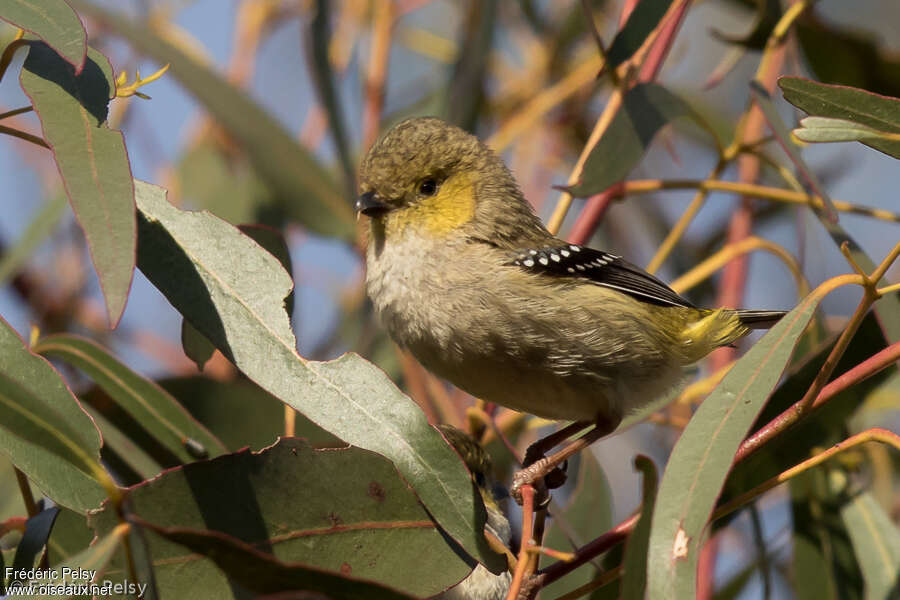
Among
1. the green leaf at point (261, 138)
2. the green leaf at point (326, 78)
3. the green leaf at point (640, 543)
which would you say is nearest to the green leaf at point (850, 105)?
the green leaf at point (640, 543)

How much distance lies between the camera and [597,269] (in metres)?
2.94

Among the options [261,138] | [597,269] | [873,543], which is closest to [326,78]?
[261,138]

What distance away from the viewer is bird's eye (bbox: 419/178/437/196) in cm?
291

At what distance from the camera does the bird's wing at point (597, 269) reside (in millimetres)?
2828

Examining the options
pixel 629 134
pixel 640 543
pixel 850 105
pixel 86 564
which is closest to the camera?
pixel 86 564

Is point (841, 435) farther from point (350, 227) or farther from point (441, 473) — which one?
point (350, 227)

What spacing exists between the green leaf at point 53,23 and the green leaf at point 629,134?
120 cm

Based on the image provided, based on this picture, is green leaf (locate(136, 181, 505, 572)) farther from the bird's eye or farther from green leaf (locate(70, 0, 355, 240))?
green leaf (locate(70, 0, 355, 240))

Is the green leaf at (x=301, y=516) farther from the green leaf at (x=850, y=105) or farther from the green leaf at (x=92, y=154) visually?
the green leaf at (x=850, y=105)

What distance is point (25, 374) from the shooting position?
1.94m

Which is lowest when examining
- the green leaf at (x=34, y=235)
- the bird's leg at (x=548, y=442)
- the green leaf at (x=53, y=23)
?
the green leaf at (x=34, y=235)

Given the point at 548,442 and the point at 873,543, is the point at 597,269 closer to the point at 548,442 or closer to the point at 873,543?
the point at 548,442

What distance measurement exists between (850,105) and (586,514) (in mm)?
1314

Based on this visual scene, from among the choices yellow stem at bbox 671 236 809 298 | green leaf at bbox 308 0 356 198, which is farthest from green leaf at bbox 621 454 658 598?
green leaf at bbox 308 0 356 198
